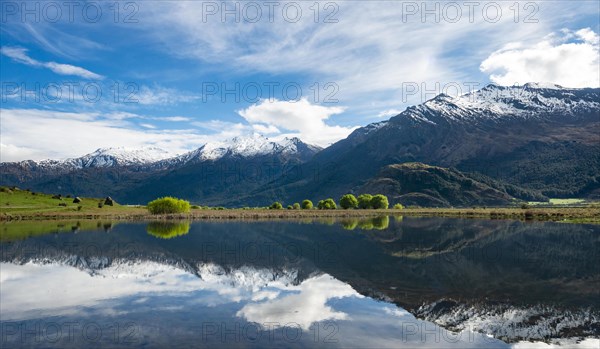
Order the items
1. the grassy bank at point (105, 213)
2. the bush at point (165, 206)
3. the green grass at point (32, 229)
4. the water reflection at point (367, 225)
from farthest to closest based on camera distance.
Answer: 1. the bush at point (165, 206)
2. the grassy bank at point (105, 213)
3. the water reflection at point (367, 225)
4. the green grass at point (32, 229)

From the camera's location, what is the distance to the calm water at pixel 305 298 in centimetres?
2191

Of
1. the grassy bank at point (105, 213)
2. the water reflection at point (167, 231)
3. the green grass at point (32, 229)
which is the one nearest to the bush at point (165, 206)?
the grassy bank at point (105, 213)

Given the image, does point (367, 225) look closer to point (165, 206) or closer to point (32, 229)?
point (32, 229)

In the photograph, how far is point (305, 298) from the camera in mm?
30953

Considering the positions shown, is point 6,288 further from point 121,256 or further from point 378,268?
point 378,268

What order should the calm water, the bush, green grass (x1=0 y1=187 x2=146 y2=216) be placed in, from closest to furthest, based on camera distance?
the calm water < green grass (x1=0 y1=187 x2=146 y2=216) < the bush

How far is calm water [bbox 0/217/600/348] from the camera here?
21906mm

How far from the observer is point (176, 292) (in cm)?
3356

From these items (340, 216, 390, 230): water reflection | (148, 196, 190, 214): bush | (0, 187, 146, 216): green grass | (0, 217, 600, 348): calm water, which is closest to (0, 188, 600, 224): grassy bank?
(0, 187, 146, 216): green grass

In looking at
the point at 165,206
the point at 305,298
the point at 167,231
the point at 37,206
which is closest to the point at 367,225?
the point at 167,231

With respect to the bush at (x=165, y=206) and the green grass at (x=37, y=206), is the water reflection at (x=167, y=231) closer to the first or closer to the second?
the bush at (x=165, y=206)

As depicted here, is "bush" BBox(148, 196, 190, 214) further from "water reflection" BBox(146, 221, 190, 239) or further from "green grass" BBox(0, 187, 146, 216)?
"water reflection" BBox(146, 221, 190, 239)

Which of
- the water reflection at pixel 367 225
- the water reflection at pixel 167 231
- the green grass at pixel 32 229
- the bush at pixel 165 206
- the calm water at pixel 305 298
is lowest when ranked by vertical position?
the water reflection at pixel 367 225

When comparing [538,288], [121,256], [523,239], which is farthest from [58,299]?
[523,239]
